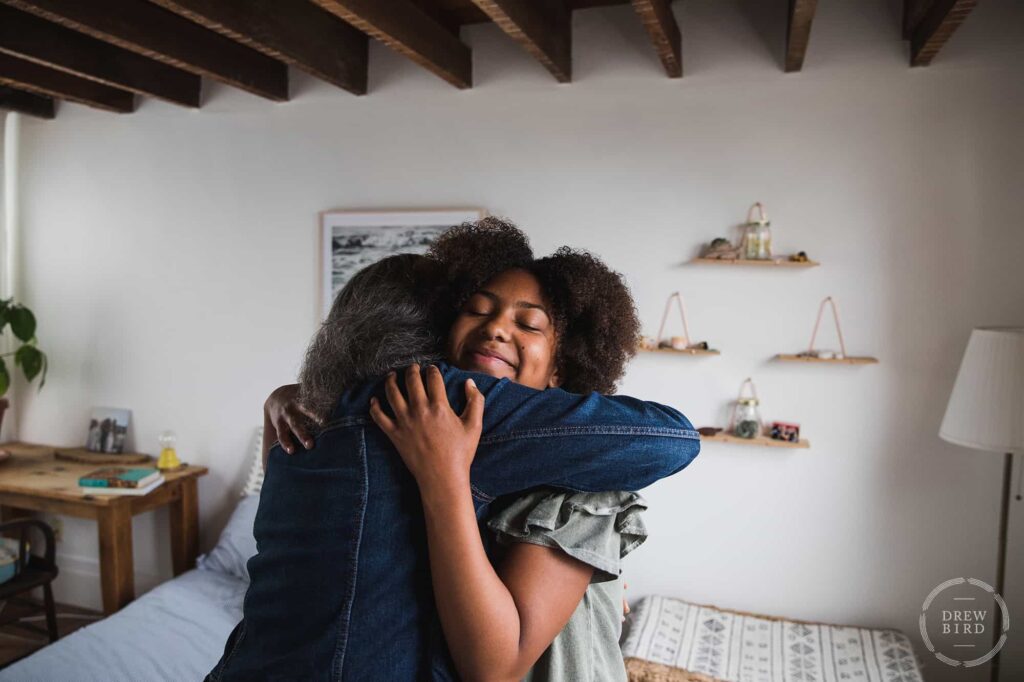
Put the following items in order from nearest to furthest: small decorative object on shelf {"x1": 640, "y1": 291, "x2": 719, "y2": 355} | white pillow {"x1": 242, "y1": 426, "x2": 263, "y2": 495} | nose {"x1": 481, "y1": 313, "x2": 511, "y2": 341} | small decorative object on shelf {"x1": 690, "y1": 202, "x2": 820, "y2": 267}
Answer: nose {"x1": 481, "y1": 313, "x2": 511, "y2": 341} < small decorative object on shelf {"x1": 690, "y1": 202, "x2": 820, "y2": 267} < small decorative object on shelf {"x1": 640, "y1": 291, "x2": 719, "y2": 355} < white pillow {"x1": 242, "y1": 426, "x2": 263, "y2": 495}

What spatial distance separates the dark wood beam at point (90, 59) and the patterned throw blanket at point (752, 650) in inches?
126

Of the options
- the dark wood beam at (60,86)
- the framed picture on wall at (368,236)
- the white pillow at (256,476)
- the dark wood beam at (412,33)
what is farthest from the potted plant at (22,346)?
the dark wood beam at (412,33)

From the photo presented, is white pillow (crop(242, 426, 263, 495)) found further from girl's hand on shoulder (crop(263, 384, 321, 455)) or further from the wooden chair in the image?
girl's hand on shoulder (crop(263, 384, 321, 455))

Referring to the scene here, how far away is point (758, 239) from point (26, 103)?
3851 millimetres

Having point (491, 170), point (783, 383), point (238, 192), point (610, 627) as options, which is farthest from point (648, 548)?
point (238, 192)

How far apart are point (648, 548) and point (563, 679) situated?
2131 mm

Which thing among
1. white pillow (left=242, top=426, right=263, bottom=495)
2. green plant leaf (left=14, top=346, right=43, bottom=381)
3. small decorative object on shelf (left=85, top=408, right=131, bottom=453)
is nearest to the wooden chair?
small decorative object on shelf (left=85, top=408, right=131, bottom=453)

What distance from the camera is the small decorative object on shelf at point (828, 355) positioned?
2.71 m

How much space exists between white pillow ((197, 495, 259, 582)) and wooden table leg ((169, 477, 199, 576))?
28cm

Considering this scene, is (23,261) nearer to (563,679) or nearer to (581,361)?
(581,361)

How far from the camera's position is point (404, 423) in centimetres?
99

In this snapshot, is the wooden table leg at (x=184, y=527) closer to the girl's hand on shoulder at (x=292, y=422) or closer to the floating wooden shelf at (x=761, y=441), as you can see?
the floating wooden shelf at (x=761, y=441)

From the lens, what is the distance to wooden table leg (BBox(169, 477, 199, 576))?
12.2ft

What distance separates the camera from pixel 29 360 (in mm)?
3918
